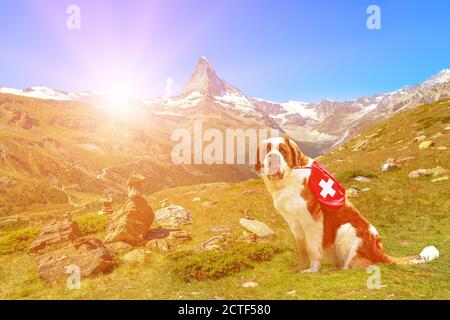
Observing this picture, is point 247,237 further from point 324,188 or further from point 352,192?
Answer: point 352,192

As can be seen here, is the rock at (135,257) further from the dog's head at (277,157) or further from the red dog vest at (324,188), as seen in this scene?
the red dog vest at (324,188)

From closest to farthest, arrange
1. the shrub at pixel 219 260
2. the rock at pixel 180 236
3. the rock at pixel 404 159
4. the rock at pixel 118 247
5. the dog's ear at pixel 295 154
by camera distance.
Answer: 1. the dog's ear at pixel 295 154
2. the shrub at pixel 219 260
3. the rock at pixel 118 247
4. the rock at pixel 180 236
5. the rock at pixel 404 159

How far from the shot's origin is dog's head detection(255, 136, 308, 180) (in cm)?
1113

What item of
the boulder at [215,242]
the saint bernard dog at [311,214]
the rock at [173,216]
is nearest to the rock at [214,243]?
the boulder at [215,242]

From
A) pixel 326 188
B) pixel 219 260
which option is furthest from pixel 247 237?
pixel 326 188

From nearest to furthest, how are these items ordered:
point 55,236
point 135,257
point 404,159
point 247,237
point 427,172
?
point 135,257, point 247,237, point 55,236, point 427,172, point 404,159

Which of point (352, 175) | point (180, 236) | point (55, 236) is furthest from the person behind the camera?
point (352, 175)

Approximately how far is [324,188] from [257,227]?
9288 millimetres

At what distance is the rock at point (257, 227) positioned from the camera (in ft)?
64.4

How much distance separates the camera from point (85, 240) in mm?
16984

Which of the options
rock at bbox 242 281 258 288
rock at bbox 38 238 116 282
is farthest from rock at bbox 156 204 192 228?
rock at bbox 242 281 258 288

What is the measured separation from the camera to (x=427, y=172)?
29.5 m

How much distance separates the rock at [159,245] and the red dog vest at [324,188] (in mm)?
8786

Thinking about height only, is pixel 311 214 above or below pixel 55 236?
above
